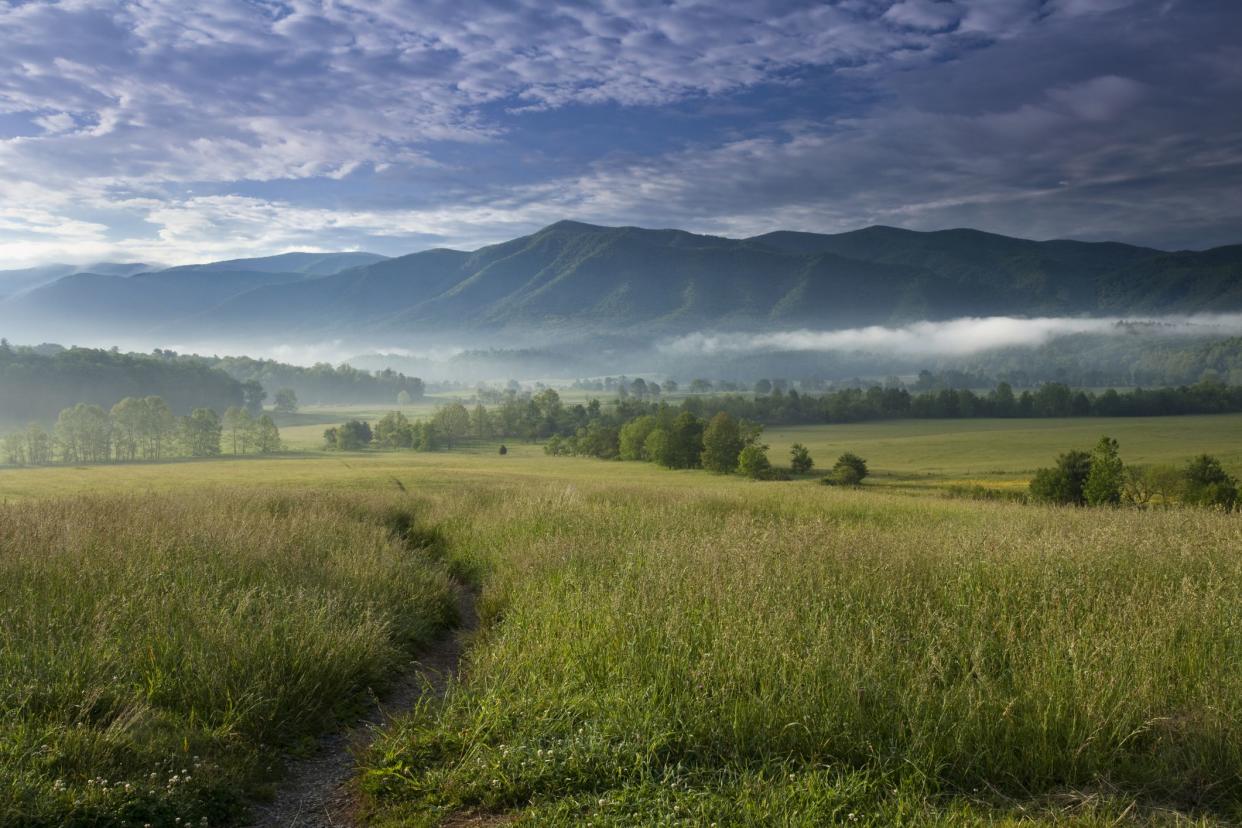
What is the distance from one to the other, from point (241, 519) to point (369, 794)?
28.9ft

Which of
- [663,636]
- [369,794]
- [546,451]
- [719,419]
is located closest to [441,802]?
[369,794]

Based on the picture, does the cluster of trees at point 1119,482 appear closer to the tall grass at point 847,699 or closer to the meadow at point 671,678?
the meadow at point 671,678

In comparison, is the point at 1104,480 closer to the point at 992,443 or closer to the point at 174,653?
the point at 992,443

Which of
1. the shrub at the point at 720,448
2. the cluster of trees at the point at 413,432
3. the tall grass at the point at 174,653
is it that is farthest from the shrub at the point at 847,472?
the tall grass at the point at 174,653

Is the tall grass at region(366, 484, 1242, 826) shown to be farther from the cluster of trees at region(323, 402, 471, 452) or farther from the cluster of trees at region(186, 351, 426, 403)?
the cluster of trees at region(186, 351, 426, 403)

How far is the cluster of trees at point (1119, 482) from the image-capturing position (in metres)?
45.1

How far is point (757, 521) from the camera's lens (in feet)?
42.2

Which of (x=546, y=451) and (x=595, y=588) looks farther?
(x=546, y=451)

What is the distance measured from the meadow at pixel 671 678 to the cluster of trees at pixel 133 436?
243ft

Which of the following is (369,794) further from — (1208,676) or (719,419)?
(719,419)

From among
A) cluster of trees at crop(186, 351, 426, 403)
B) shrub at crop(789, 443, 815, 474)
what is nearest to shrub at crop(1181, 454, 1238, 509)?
shrub at crop(789, 443, 815, 474)

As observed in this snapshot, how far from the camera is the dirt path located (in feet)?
15.0

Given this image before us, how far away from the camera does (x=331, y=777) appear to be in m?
5.20

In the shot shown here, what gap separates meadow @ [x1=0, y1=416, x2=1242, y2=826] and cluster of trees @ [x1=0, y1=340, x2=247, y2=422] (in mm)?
122319
